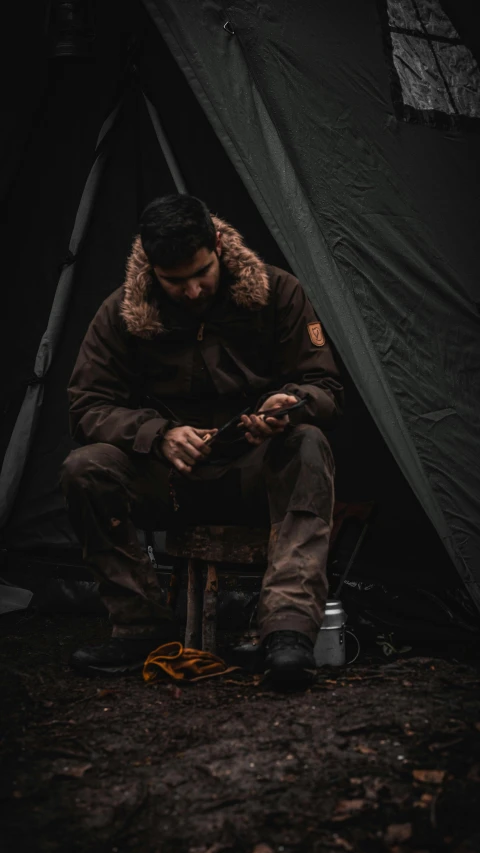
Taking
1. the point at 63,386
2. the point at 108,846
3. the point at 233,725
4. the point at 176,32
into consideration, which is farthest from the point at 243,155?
the point at 108,846

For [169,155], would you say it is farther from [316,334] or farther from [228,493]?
[228,493]

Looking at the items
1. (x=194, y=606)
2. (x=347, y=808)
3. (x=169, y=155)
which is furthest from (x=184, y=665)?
(x=169, y=155)

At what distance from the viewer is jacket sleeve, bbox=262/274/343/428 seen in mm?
3295

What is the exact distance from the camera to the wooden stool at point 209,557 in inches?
130

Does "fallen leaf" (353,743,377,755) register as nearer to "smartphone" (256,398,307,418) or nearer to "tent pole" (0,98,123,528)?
"smartphone" (256,398,307,418)

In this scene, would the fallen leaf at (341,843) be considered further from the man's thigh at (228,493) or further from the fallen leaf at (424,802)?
the man's thigh at (228,493)

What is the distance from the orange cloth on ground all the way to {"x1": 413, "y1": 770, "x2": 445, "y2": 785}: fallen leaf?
98 centimetres

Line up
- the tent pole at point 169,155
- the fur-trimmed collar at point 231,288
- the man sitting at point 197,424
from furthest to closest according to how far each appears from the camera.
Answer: the tent pole at point 169,155, the fur-trimmed collar at point 231,288, the man sitting at point 197,424

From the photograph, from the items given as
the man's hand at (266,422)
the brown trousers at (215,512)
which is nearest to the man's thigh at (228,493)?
the brown trousers at (215,512)

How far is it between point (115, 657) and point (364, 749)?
105 centimetres

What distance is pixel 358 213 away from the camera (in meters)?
3.53

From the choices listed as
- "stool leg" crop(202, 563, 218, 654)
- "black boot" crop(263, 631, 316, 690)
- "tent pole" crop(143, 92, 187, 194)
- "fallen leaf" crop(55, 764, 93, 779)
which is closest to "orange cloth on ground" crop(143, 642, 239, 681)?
"stool leg" crop(202, 563, 218, 654)

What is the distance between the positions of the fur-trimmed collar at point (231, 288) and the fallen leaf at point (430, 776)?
5.68 feet

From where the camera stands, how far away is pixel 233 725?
8.23 ft
